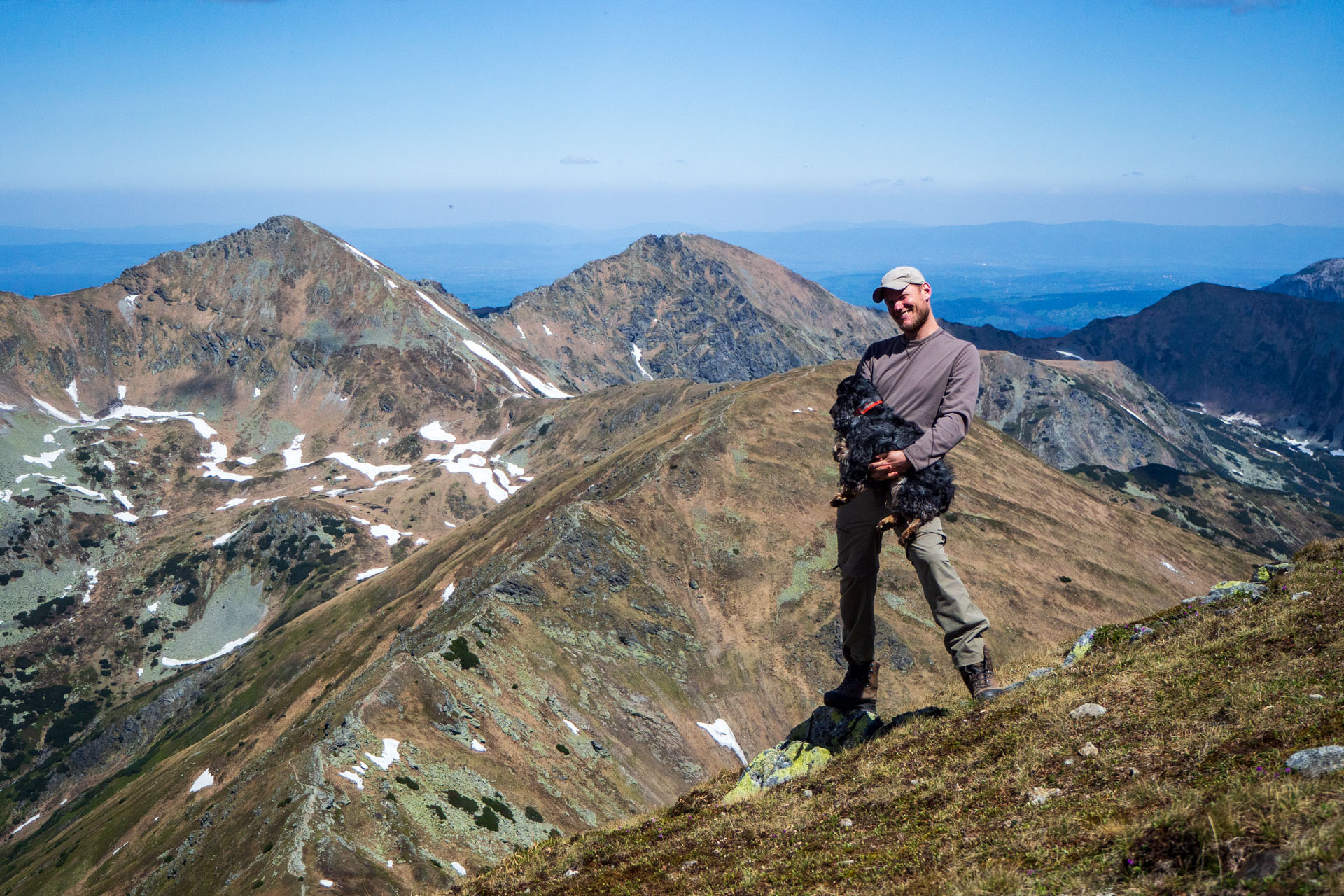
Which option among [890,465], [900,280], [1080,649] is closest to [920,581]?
[890,465]

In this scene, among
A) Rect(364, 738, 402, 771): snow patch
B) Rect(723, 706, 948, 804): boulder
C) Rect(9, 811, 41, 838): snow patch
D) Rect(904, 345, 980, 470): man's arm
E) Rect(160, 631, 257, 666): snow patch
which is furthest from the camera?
Rect(160, 631, 257, 666): snow patch

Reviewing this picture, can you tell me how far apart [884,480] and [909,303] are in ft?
10.3

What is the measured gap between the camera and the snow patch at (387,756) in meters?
58.0

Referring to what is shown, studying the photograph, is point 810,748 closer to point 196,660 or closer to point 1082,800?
point 1082,800

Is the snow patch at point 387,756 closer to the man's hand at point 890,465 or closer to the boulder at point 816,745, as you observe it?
the boulder at point 816,745

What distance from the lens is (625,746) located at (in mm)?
75875

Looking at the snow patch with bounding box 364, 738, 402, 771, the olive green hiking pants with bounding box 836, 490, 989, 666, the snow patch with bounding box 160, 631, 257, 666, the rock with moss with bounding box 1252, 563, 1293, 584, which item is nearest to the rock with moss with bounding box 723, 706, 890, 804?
the olive green hiking pants with bounding box 836, 490, 989, 666

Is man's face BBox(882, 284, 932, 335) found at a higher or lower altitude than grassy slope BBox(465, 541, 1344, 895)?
higher

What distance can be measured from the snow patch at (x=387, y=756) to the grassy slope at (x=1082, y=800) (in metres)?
48.0

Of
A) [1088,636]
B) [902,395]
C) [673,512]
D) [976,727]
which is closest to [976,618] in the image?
[976,727]

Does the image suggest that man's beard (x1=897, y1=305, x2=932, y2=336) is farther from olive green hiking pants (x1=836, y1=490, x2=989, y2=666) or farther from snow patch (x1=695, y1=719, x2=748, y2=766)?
snow patch (x1=695, y1=719, x2=748, y2=766)

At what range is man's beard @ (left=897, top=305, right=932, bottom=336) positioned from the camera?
1349cm

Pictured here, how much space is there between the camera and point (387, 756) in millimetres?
58781

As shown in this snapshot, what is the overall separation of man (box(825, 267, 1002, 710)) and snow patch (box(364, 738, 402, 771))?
179ft
